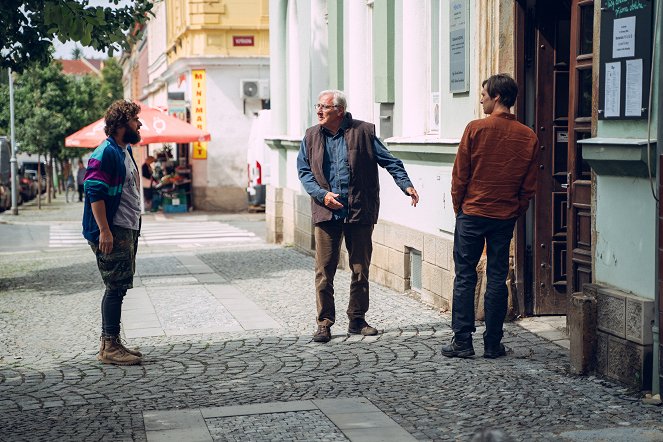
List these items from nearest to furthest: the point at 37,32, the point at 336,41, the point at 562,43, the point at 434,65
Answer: the point at 562,43
the point at 434,65
the point at 37,32
the point at 336,41

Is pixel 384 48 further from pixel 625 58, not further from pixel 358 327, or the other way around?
pixel 625 58

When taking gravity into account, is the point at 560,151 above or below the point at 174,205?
above

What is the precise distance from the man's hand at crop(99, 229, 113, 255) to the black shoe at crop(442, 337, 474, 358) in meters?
2.45

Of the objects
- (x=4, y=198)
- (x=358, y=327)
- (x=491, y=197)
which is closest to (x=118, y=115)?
(x=358, y=327)

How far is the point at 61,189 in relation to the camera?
2571 inches

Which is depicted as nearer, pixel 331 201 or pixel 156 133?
pixel 331 201

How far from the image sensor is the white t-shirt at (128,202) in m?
7.91

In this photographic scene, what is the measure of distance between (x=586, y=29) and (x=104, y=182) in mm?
3570

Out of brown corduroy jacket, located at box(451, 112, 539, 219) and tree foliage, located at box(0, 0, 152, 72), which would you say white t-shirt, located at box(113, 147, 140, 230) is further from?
tree foliage, located at box(0, 0, 152, 72)

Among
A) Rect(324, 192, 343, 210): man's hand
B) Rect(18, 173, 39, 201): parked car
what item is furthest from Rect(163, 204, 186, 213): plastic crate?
Rect(324, 192, 343, 210): man's hand

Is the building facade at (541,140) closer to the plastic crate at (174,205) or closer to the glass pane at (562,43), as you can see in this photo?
the glass pane at (562,43)

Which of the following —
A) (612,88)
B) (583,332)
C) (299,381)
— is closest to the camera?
(612,88)

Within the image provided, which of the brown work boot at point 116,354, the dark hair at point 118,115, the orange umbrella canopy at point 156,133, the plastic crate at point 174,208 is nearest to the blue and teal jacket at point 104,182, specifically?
the dark hair at point 118,115

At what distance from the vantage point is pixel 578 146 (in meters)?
8.28
